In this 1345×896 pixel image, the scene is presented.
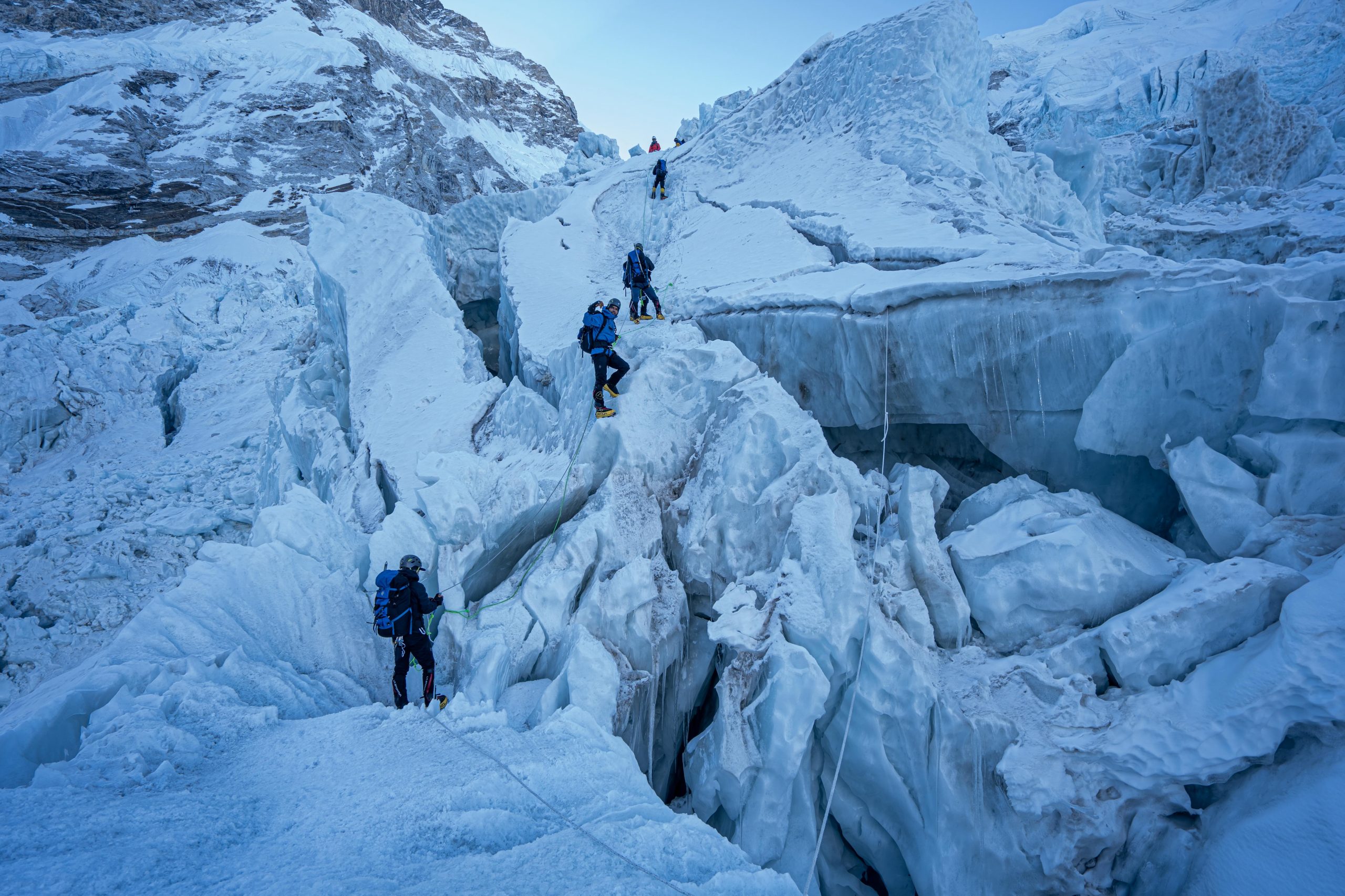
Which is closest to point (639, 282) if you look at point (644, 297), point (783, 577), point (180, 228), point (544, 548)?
point (644, 297)

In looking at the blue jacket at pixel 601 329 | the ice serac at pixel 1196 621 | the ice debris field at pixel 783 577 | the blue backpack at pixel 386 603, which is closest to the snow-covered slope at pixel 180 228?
the ice debris field at pixel 783 577

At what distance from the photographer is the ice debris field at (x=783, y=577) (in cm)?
295

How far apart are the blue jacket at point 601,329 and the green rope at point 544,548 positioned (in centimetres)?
63

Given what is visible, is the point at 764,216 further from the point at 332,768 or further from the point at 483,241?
the point at 332,768

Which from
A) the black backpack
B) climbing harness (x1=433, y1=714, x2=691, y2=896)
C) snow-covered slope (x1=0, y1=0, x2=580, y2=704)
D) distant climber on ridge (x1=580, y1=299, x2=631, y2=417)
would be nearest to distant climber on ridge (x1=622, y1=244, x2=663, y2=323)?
distant climber on ridge (x1=580, y1=299, x2=631, y2=417)

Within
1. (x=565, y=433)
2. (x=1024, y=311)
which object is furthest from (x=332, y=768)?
(x=1024, y=311)

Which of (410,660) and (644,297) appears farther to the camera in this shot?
(644,297)

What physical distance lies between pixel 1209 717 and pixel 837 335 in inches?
152

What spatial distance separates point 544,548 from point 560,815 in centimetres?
248

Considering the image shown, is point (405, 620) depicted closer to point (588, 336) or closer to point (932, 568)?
point (588, 336)

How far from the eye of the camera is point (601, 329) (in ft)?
17.8

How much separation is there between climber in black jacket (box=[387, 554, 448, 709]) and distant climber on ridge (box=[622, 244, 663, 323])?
3.81 metres

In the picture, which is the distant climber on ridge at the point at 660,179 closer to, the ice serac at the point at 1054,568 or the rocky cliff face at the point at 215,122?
the ice serac at the point at 1054,568

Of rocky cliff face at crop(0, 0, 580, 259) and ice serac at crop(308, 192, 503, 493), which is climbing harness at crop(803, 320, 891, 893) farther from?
rocky cliff face at crop(0, 0, 580, 259)
